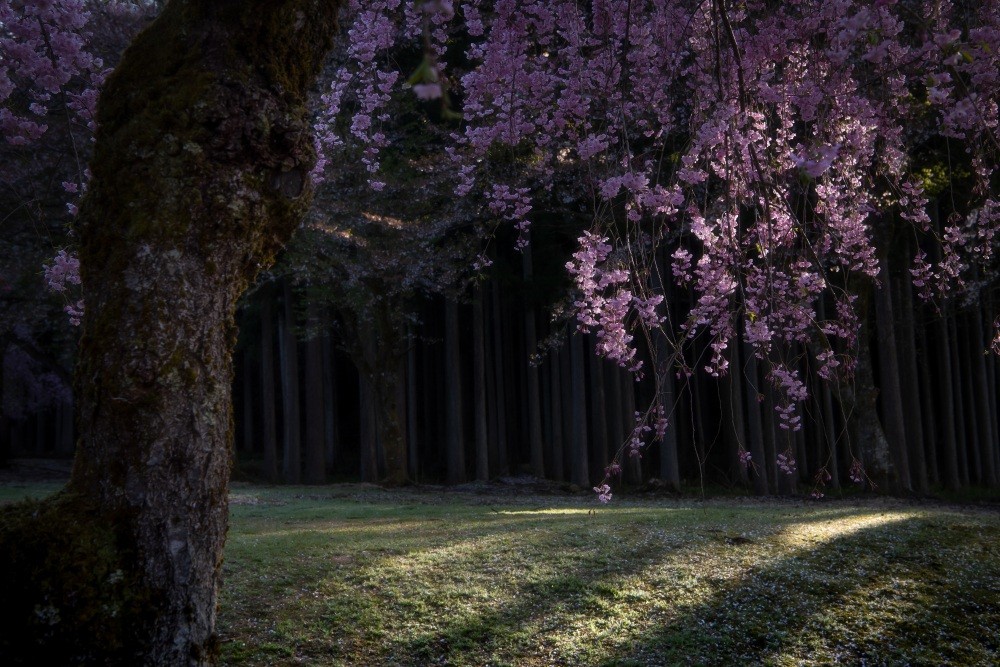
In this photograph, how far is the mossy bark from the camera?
10.9 ft

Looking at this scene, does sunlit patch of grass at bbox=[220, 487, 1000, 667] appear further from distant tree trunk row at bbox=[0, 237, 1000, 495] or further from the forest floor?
distant tree trunk row at bbox=[0, 237, 1000, 495]

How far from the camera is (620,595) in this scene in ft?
17.0

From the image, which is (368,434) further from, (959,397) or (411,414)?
(959,397)

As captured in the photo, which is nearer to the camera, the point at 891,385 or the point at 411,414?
the point at 891,385

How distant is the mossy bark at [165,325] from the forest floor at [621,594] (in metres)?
1.08

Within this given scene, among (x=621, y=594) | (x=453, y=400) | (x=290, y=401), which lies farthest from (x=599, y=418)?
(x=621, y=594)

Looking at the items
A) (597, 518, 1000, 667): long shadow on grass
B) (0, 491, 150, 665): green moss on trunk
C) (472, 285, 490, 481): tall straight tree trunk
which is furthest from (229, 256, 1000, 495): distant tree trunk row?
(0, 491, 150, 665): green moss on trunk

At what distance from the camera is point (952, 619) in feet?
16.4

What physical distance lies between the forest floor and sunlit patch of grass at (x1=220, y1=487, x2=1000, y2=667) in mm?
12

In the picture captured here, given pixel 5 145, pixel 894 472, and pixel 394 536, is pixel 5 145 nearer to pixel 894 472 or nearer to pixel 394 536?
pixel 394 536

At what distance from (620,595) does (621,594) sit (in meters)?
0.02

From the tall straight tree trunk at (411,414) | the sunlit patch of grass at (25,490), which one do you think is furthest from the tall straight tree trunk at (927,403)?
the sunlit patch of grass at (25,490)

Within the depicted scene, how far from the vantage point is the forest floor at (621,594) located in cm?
455

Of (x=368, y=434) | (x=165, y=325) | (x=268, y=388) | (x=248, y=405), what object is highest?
(x=268, y=388)
